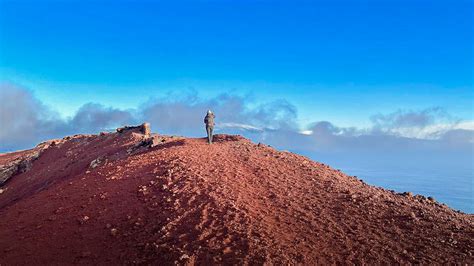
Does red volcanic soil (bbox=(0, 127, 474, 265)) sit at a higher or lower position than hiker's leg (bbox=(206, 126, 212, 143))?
lower

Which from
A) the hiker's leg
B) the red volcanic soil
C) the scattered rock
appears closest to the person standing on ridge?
the hiker's leg

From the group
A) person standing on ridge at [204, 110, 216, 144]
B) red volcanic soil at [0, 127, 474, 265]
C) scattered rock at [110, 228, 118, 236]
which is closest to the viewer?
red volcanic soil at [0, 127, 474, 265]

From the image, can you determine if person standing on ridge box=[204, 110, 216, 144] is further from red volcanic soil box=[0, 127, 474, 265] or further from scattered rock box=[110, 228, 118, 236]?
scattered rock box=[110, 228, 118, 236]

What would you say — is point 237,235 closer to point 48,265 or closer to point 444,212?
point 48,265

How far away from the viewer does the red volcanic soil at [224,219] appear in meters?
10.8

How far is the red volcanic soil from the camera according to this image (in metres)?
10.8

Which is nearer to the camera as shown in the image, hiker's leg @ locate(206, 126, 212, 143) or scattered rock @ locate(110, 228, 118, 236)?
scattered rock @ locate(110, 228, 118, 236)

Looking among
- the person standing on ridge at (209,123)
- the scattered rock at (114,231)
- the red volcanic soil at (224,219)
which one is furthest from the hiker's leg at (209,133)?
the scattered rock at (114,231)

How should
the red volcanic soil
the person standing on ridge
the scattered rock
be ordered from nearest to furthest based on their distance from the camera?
the red volcanic soil < the scattered rock < the person standing on ridge

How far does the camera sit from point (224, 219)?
12547mm

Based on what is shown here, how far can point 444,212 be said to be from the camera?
14883 mm

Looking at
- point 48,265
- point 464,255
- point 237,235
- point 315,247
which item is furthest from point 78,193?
point 464,255

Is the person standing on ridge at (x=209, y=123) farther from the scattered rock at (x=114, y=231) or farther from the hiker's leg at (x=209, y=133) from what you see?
the scattered rock at (x=114, y=231)

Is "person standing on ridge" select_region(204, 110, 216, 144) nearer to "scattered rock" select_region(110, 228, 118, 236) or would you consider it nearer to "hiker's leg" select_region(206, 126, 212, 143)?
"hiker's leg" select_region(206, 126, 212, 143)
